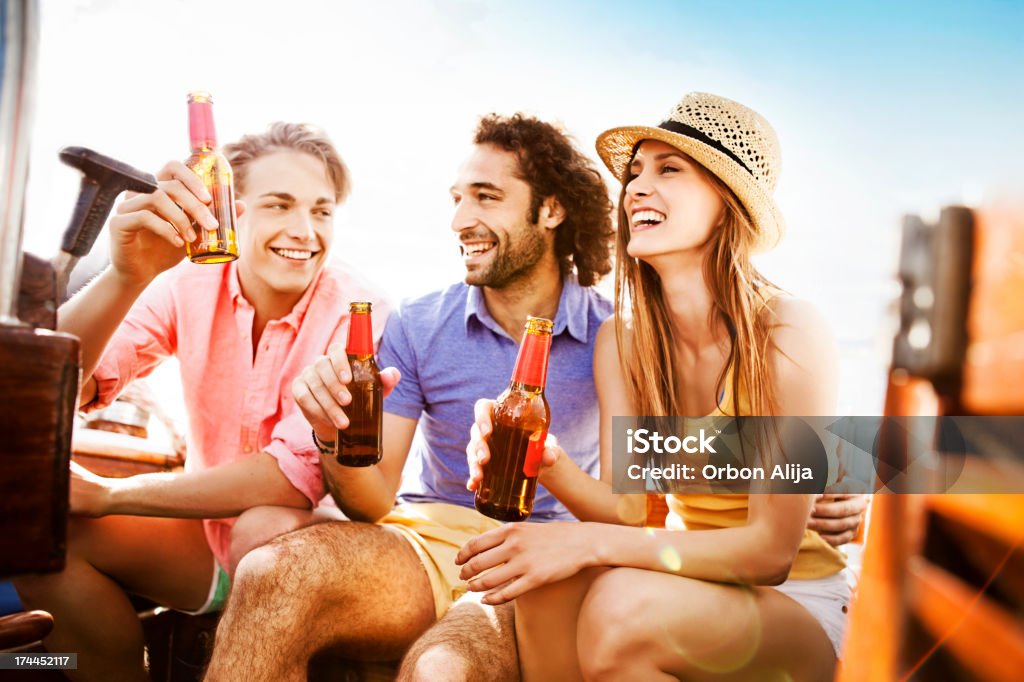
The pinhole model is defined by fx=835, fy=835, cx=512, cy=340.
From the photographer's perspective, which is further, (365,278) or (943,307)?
(365,278)

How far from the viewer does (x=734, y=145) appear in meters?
2.10

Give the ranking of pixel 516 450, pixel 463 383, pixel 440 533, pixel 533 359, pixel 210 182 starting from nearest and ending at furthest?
pixel 533 359 < pixel 516 450 < pixel 210 182 < pixel 440 533 < pixel 463 383

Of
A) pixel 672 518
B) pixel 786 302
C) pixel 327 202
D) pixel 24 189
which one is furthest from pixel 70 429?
pixel 327 202

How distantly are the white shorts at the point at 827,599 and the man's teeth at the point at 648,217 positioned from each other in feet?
3.08

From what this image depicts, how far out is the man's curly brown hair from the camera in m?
2.95

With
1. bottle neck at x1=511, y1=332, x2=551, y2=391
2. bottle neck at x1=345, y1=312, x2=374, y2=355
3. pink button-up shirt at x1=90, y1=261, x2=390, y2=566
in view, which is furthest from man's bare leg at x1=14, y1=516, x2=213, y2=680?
bottle neck at x1=511, y1=332, x2=551, y2=391

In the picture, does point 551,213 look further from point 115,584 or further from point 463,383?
point 115,584

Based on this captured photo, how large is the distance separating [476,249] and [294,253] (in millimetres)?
590

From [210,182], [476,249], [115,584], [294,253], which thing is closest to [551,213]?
[476,249]

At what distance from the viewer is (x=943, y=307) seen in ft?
3.33

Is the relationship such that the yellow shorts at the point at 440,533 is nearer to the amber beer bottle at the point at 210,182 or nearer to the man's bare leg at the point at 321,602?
the man's bare leg at the point at 321,602

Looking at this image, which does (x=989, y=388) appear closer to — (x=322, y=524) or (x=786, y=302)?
(x=786, y=302)

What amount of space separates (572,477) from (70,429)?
4.26 feet

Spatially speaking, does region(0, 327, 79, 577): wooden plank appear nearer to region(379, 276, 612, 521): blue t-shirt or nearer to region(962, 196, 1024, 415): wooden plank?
region(962, 196, 1024, 415): wooden plank
